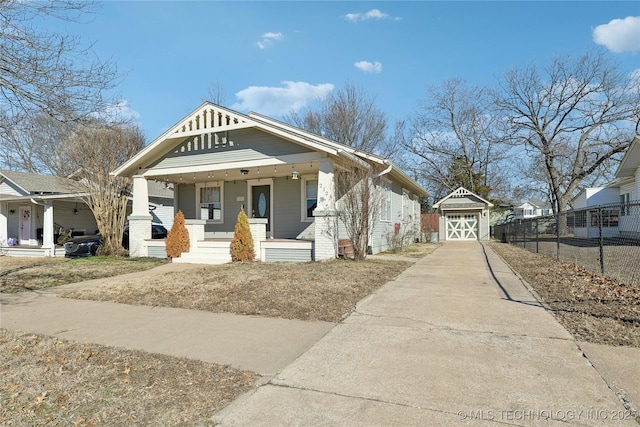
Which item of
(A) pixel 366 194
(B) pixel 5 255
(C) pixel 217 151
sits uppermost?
(C) pixel 217 151

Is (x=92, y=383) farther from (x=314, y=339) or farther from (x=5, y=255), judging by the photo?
(x=5, y=255)

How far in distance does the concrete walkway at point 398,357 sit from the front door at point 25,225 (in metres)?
16.4

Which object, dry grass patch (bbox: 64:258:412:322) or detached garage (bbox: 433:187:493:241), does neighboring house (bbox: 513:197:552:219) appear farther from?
dry grass patch (bbox: 64:258:412:322)

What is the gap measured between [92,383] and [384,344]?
9.53 feet

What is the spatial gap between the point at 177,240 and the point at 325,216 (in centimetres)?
539

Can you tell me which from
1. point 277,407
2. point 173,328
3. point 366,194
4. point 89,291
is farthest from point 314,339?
point 366,194

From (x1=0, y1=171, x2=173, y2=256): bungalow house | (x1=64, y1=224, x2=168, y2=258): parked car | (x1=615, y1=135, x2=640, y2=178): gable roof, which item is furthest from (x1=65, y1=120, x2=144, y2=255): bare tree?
(x1=615, y1=135, x2=640, y2=178): gable roof

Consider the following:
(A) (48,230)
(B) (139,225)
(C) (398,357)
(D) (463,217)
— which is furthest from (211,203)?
(D) (463,217)

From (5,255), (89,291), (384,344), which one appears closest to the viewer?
(384,344)

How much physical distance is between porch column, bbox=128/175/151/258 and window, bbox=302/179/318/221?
583 cm

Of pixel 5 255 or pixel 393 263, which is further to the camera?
pixel 5 255

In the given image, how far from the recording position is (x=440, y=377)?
11.1ft

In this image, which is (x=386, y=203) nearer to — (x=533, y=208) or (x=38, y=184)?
(x=38, y=184)

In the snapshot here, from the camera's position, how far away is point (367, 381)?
3324mm
